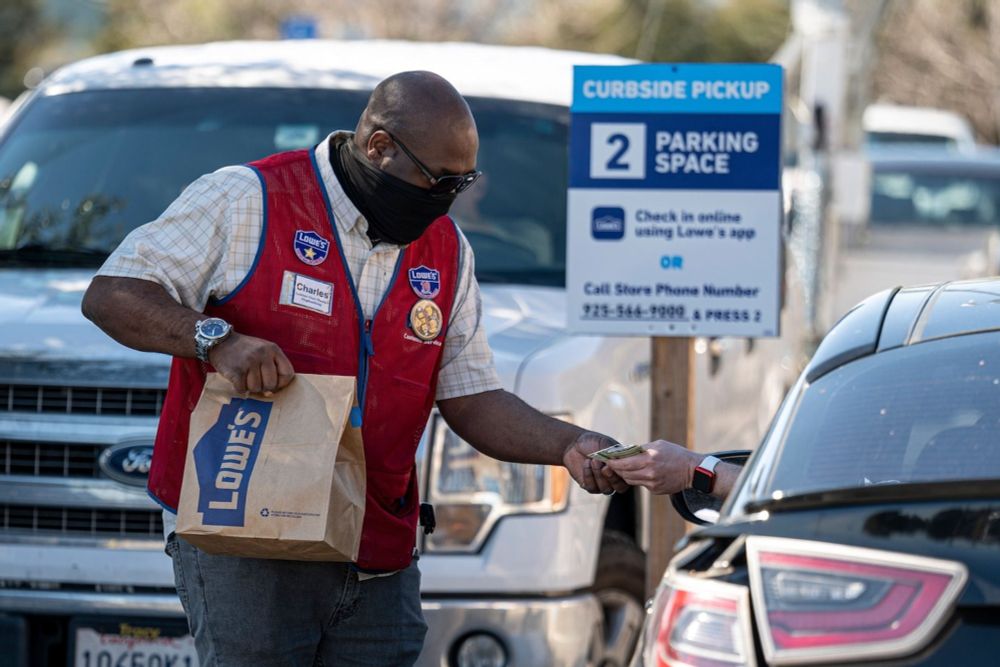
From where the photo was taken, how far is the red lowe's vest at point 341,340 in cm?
347

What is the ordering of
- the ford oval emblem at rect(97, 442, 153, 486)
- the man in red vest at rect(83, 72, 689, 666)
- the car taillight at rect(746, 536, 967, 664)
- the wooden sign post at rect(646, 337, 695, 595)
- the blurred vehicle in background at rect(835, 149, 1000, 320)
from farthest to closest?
the blurred vehicle in background at rect(835, 149, 1000, 320)
the wooden sign post at rect(646, 337, 695, 595)
the ford oval emblem at rect(97, 442, 153, 486)
the man in red vest at rect(83, 72, 689, 666)
the car taillight at rect(746, 536, 967, 664)

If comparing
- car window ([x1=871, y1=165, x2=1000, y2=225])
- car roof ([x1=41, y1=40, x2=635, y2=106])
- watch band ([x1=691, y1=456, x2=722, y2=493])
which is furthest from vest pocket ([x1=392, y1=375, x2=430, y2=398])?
car window ([x1=871, y1=165, x2=1000, y2=225])

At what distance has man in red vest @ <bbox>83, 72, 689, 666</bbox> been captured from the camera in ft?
11.3

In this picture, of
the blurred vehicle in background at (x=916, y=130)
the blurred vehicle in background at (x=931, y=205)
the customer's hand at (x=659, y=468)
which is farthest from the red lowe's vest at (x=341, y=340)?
the blurred vehicle in background at (x=916, y=130)

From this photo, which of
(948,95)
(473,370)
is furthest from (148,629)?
(948,95)

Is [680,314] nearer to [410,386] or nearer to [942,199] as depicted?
[410,386]

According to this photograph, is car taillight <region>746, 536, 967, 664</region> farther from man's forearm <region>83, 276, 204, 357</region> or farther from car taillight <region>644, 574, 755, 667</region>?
man's forearm <region>83, 276, 204, 357</region>

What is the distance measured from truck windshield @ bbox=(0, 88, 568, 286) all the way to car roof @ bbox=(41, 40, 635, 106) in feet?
0.18

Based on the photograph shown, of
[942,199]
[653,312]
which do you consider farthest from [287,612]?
[942,199]

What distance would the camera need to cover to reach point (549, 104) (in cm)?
609

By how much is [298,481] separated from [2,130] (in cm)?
324

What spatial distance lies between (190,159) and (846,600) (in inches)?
152

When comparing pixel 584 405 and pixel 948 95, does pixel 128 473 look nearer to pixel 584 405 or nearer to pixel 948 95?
pixel 584 405

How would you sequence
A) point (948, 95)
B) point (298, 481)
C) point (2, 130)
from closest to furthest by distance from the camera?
point (298, 481)
point (2, 130)
point (948, 95)
